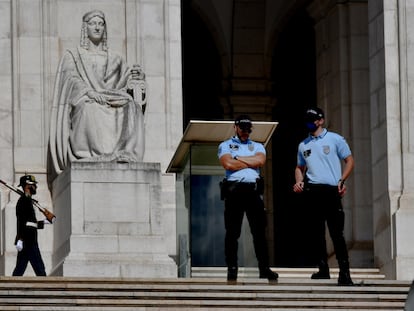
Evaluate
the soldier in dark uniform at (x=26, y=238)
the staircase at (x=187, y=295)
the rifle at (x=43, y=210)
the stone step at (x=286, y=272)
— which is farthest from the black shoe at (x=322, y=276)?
the rifle at (x=43, y=210)

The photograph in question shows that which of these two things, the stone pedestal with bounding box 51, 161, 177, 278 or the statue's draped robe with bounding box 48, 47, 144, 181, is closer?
the stone pedestal with bounding box 51, 161, 177, 278

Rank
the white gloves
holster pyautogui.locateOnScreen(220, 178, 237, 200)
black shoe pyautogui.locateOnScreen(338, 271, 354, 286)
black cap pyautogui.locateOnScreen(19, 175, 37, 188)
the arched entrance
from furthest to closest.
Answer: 1. the arched entrance
2. black cap pyautogui.locateOnScreen(19, 175, 37, 188)
3. the white gloves
4. holster pyautogui.locateOnScreen(220, 178, 237, 200)
5. black shoe pyautogui.locateOnScreen(338, 271, 354, 286)

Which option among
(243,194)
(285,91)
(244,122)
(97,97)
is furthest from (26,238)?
(285,91)

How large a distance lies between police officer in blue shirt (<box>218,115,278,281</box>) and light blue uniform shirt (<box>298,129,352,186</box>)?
0.59 m

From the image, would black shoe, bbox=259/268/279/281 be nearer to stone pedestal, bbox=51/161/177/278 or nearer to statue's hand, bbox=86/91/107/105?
stone pedestal, bbox=51/161/177/278

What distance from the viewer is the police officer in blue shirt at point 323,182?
91.7 ft

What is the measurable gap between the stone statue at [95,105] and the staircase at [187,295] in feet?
18.0

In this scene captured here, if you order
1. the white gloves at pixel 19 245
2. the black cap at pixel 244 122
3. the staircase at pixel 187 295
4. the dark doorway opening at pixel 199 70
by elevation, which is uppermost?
the dark doorway opening at pixel 199 70

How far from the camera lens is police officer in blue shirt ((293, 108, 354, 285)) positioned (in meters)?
27.9

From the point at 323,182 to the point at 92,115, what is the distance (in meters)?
6.00

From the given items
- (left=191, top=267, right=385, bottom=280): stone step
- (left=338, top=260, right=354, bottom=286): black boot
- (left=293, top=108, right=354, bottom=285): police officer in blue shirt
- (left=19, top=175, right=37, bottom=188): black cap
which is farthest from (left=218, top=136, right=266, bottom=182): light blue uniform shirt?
(left=19, top=175, right=37, bottom=188): black cap

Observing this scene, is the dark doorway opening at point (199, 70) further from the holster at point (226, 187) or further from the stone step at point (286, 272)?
the holster at point (226, 187)

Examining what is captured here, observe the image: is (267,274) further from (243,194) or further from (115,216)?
(115,216)

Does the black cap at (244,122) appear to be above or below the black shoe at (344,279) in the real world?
above
